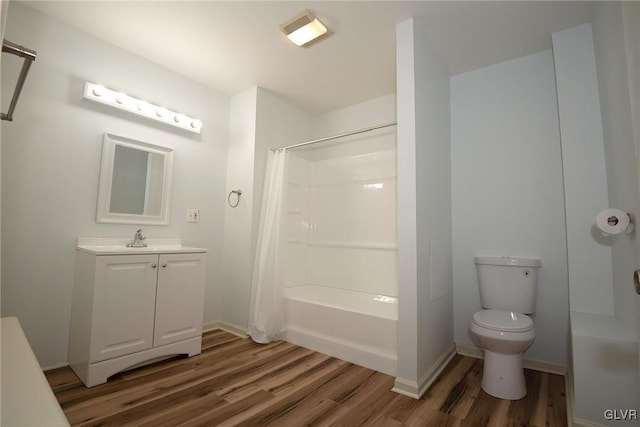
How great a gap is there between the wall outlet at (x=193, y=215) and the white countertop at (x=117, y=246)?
0.86ft

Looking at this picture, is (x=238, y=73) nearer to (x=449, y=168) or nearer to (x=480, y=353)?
(x=449, y=168)

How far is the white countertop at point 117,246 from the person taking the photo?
1826 mm

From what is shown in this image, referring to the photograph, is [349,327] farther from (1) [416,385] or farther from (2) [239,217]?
(2) [239,217]

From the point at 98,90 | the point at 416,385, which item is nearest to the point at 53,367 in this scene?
the point at 98,90

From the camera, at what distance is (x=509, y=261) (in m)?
2.02

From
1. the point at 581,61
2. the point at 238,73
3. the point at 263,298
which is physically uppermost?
the point at 238,73

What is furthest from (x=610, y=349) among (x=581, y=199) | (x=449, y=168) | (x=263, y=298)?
(x=263, y=298)

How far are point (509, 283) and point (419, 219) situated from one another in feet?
2.81

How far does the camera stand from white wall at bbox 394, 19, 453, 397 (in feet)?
5.66

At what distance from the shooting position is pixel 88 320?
1.72m

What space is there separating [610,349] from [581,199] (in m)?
0.90

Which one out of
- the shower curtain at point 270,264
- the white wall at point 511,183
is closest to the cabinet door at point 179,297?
the shower curtain at point 270,264

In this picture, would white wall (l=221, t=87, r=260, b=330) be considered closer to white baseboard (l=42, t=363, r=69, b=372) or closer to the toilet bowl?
white baseboard (l=42, t=363, r=69, b=372)

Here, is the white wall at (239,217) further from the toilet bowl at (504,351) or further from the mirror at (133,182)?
the toilet bowl at (504,351)
